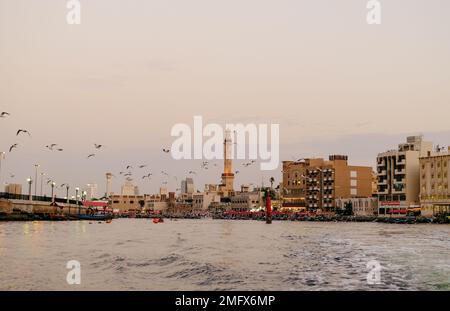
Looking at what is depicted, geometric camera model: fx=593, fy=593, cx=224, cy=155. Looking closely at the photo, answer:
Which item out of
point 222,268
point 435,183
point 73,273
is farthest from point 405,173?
point 73,273

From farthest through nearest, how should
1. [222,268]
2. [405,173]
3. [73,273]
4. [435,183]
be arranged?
[405,173] < [435,183] < [222,268] < [73,273]

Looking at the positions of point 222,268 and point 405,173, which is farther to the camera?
point 405,173

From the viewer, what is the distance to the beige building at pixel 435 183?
180750 millimetres

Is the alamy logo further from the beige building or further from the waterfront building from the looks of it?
the waterfront building

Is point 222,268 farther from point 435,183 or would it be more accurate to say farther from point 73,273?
point 435,183

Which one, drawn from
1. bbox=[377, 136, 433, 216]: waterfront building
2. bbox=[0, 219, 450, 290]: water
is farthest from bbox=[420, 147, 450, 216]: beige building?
bbox=[0, 219, 450, 290]: water

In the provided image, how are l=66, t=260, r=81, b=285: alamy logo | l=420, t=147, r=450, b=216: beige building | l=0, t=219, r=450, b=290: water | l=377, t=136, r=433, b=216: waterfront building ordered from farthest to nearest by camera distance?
1. l=377, t=136, r=433, b=216: waterfront building
2. l=420, t=147, r=450, b=216: beige building
3. l=66, t=260, r=81, b=285: alamy logo
4. l=0, t=219, r=450, b=290: water

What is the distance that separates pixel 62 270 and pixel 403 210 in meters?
166

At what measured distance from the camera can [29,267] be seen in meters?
47.4

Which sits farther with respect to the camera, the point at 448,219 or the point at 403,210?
the point at 403,210

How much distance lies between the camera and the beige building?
181 meters

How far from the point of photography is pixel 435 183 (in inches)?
7175
